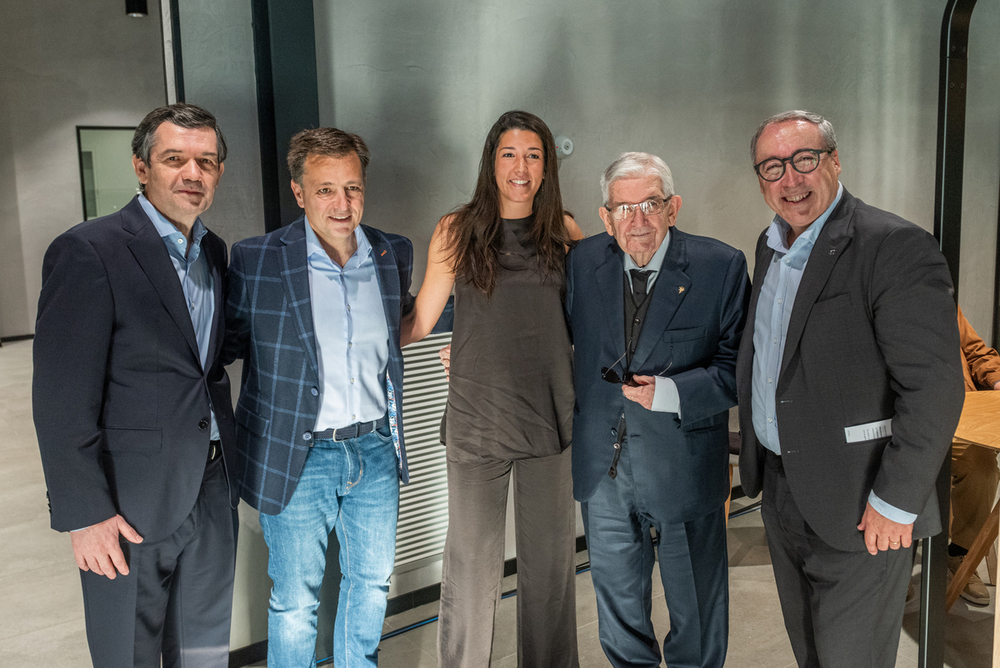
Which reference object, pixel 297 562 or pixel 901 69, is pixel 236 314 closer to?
pixel 297 562

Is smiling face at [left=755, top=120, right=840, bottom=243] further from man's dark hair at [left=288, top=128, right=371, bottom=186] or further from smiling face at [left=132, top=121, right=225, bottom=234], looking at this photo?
smiling face at [left=132, top=121, right=225, bottom=234]

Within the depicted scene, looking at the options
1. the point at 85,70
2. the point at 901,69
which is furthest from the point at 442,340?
the point at 85,70

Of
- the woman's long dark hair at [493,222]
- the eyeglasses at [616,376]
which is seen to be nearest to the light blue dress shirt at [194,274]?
the woman's long dark hair at [493,222]

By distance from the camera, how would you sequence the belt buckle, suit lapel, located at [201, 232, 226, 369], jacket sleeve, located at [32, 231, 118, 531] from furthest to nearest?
1. the belt buckle
2. suit lapel, located at [201, 232, 226, 369]
3. jacket sleeve, located at [32, 231, 118, 531]

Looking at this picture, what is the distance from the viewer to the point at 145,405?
190 cm

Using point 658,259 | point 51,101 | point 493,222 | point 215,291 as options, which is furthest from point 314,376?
point 51,101

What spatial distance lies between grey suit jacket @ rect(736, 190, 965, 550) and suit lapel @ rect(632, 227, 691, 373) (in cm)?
39

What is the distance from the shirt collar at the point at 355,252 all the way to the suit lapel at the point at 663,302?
910 millimetres

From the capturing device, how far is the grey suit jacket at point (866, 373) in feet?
5.90

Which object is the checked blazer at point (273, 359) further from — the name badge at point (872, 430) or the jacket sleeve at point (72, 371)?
the name badge at point (872, 430)

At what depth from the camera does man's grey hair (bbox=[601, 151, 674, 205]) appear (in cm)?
226

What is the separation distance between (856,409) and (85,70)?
6550 mm

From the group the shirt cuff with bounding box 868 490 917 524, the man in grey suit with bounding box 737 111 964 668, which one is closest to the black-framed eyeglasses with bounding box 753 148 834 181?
the man in grey suit with bounding box 737 111 964 668

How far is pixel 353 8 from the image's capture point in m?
2.94
